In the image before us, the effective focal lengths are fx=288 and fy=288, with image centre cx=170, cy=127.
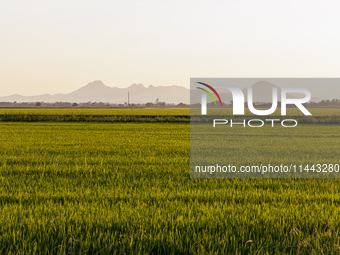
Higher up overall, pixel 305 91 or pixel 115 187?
pixel 305 91

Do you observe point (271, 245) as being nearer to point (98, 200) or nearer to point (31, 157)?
point (98, 200)

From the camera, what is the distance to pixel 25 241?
3.96 metres

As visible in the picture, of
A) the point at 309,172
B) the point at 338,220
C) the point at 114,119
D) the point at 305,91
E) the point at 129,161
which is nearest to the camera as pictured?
the point at 338,220

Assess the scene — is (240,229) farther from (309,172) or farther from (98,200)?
(309,172)

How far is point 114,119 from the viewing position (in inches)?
1683

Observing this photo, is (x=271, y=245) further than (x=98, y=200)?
No

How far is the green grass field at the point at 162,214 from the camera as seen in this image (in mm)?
3975

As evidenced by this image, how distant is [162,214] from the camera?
5125mm

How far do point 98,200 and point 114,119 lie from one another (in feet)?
123

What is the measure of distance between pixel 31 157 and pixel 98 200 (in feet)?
22.7

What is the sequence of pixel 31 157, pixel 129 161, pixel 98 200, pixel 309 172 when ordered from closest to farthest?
pixel 98 200 → pixel 309 172 → pixel 129 161 → pixel 31 157

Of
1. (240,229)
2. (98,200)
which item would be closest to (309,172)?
(240,229)

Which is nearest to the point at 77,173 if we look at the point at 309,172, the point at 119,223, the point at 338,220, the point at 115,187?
the point at 115,187

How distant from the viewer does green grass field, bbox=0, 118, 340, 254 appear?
3975 millimetres
